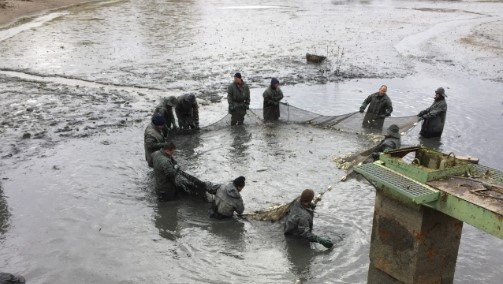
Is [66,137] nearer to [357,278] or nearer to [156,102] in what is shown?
[156,102]

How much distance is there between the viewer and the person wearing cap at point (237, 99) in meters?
12.6

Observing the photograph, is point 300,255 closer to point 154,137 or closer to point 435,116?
point 154,137

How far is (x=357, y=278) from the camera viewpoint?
6551mm

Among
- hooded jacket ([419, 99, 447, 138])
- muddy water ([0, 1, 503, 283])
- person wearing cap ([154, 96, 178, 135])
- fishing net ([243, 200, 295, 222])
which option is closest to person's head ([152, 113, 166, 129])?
muddy water ([0, 1, 503, 283])

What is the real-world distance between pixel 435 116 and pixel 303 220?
629cm

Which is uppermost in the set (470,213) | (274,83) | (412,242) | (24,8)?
(24,8)

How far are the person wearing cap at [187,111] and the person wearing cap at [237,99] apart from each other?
3.54 feet

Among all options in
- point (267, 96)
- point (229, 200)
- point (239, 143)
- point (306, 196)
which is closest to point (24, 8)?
point (267, 96)

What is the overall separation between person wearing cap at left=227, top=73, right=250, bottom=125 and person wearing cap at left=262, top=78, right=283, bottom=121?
57cm

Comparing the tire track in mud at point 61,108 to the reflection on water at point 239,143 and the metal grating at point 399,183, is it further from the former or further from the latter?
the metal grating at point 399,183

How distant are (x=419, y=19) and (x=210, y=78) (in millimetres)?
27062

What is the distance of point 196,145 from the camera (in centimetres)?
1155

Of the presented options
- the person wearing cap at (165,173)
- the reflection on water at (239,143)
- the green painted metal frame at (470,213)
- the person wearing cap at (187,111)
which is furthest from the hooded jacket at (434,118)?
the green painted metal frame at (470,213)

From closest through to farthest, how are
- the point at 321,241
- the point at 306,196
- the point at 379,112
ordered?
the point at 321,241 < the point at 306,196 < the point at 379,112
